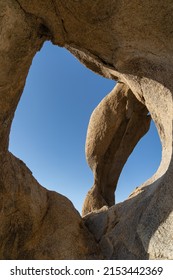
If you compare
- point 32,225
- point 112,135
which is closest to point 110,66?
point 32,225

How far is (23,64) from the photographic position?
8.37 ft

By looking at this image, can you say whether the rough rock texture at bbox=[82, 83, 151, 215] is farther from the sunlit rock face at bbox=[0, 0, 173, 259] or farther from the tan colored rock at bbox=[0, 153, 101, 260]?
the tan colored rock at bbox=[0, 153, 101, 260]

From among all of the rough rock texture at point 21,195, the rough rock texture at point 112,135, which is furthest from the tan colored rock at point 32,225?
the rough rock texture at point 112,135

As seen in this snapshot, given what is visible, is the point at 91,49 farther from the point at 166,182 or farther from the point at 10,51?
the point at 166,182

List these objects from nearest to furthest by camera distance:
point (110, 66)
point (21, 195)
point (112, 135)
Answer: point (21, 195) < point (110, 66) < point (112, 135)

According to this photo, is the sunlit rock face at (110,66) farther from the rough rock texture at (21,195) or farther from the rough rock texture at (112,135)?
the rough rock texture at (112,135)

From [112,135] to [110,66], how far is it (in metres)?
2.25

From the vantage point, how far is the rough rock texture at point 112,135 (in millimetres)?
5324

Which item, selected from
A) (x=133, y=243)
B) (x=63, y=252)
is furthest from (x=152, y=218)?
(x=63, y=252)

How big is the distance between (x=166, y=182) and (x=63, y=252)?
1.00 metres

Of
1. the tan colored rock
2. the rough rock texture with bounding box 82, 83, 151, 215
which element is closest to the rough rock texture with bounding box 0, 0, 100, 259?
the tan colored rock

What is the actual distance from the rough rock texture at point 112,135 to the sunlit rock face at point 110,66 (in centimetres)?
205

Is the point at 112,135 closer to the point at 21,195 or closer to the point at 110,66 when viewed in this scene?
the point at 110,66

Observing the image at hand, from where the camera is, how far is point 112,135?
5.37 m
